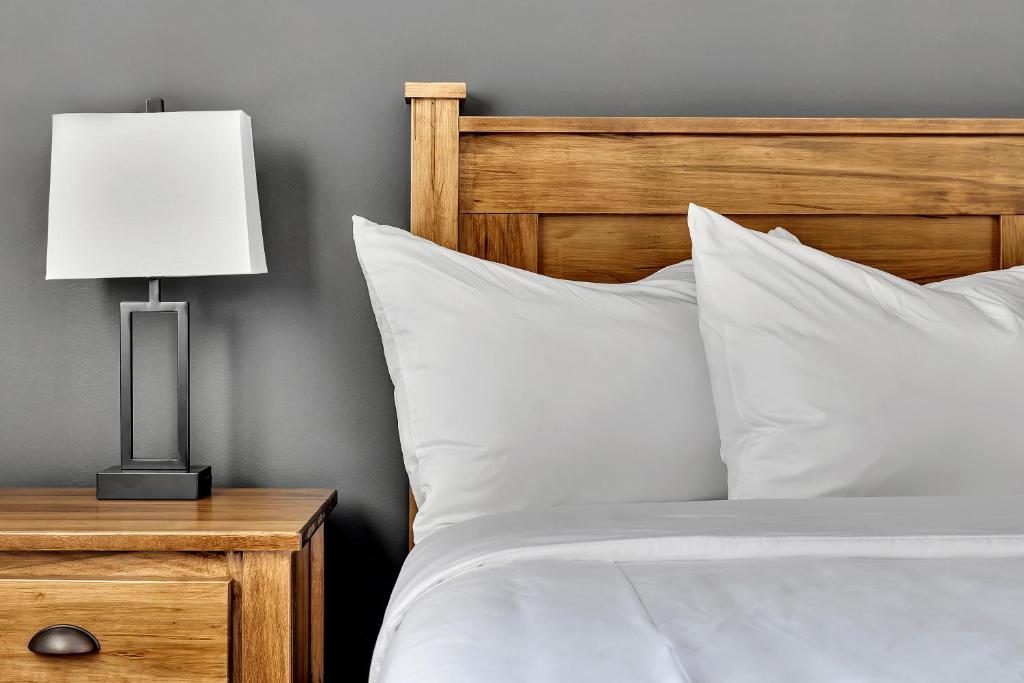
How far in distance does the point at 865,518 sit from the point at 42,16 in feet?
5.49

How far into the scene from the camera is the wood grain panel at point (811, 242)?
5.09 ft

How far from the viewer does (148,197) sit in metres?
1.32

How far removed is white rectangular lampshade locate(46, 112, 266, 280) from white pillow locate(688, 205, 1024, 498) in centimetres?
76

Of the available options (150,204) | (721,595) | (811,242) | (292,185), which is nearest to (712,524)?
(721,595)

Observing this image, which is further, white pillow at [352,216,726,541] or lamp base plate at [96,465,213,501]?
lamp base plate at [96,465,213,501]

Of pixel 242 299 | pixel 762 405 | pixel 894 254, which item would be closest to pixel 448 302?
pixel 762 405

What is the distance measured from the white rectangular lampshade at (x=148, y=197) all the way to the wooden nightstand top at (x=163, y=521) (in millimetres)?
373

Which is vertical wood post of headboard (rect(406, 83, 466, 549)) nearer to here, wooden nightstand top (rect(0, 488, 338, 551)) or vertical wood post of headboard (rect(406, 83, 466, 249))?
vertical wood post of headboard (rect(406, 83, 466, 249))

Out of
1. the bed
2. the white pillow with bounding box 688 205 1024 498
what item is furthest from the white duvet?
the white pillow with bounding box 688 205 1024 498

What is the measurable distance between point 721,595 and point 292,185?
1222mm

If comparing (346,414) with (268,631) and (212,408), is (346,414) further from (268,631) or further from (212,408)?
(268,631)

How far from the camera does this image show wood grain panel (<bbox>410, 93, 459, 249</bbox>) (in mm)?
1523

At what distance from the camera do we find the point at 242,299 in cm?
161

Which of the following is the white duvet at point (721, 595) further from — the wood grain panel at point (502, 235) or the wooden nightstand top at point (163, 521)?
the wood grain panel at point (502, 235)
